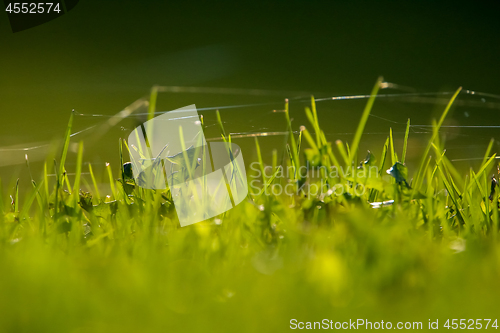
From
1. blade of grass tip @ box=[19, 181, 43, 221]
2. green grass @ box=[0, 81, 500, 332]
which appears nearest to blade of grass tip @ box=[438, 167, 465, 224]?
green grass @ box=[0, 81, 500, 332]

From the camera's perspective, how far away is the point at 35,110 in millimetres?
1481

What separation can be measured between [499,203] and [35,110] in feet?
5.55

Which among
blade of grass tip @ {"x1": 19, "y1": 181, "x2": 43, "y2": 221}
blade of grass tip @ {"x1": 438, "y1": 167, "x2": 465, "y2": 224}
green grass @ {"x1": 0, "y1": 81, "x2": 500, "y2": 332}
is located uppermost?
blade of grass tip @ {"x1": 19, "y1": 181, "x2": 43, "y2": 221}

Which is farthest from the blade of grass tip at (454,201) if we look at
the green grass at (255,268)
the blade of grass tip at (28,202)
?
the blade of grass tip at (28,202)

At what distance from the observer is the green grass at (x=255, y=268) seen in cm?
54

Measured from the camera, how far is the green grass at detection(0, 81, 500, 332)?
537mm

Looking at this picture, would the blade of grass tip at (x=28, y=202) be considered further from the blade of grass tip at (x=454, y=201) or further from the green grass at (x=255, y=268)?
the blade of grass tip at (x=454, y=201)

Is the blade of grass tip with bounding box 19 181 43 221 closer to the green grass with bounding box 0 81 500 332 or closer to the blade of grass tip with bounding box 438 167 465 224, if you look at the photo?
the green grass with bounding box 0 81 500 332

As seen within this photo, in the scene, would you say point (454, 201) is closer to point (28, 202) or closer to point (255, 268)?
point (255, 268)

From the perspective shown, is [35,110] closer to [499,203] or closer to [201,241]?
[201,241]

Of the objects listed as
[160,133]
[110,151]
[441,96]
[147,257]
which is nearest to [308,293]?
[147,257]

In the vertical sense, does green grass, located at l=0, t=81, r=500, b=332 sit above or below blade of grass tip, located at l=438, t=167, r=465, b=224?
above

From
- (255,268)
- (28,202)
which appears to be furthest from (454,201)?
(28,202)

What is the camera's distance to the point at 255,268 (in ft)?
2.12
